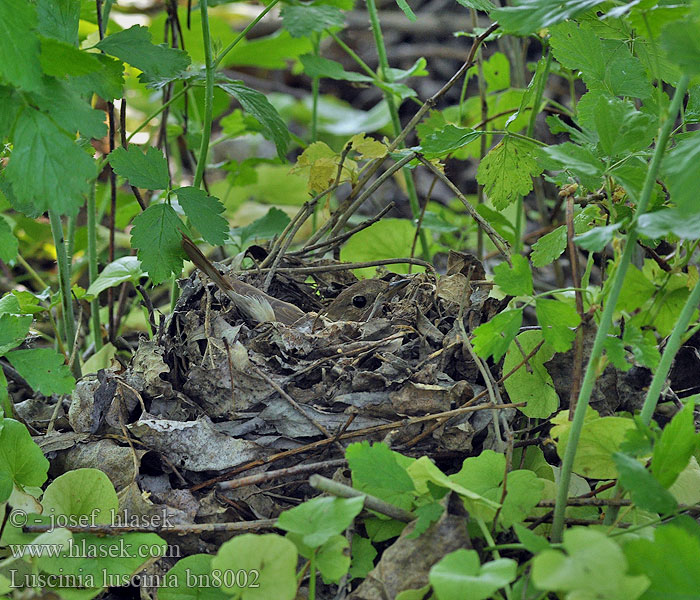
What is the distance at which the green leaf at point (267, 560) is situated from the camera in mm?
531

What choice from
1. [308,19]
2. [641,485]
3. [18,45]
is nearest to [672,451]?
[641,485]

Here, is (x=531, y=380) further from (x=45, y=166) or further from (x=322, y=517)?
(x=45, y=166)

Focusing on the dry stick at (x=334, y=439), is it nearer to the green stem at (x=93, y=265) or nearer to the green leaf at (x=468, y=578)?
the green leaf at (x=468, y=578)

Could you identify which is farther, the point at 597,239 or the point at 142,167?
the point at 142,167

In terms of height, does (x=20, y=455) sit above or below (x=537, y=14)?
below

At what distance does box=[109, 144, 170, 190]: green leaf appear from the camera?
77cm

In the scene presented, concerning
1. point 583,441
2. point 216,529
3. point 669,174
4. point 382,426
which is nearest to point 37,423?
point 216,529

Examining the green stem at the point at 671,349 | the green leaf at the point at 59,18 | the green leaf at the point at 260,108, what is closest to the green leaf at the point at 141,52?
the green leaf at the point at 59,18

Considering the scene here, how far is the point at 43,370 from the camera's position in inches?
26.3

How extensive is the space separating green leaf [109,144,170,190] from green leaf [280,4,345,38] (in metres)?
0.37

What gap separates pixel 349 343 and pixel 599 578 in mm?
404

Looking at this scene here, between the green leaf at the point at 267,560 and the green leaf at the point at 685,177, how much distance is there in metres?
0.40

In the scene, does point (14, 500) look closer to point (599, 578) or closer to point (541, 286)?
point (599, 578)

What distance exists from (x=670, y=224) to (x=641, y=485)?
20 cm
